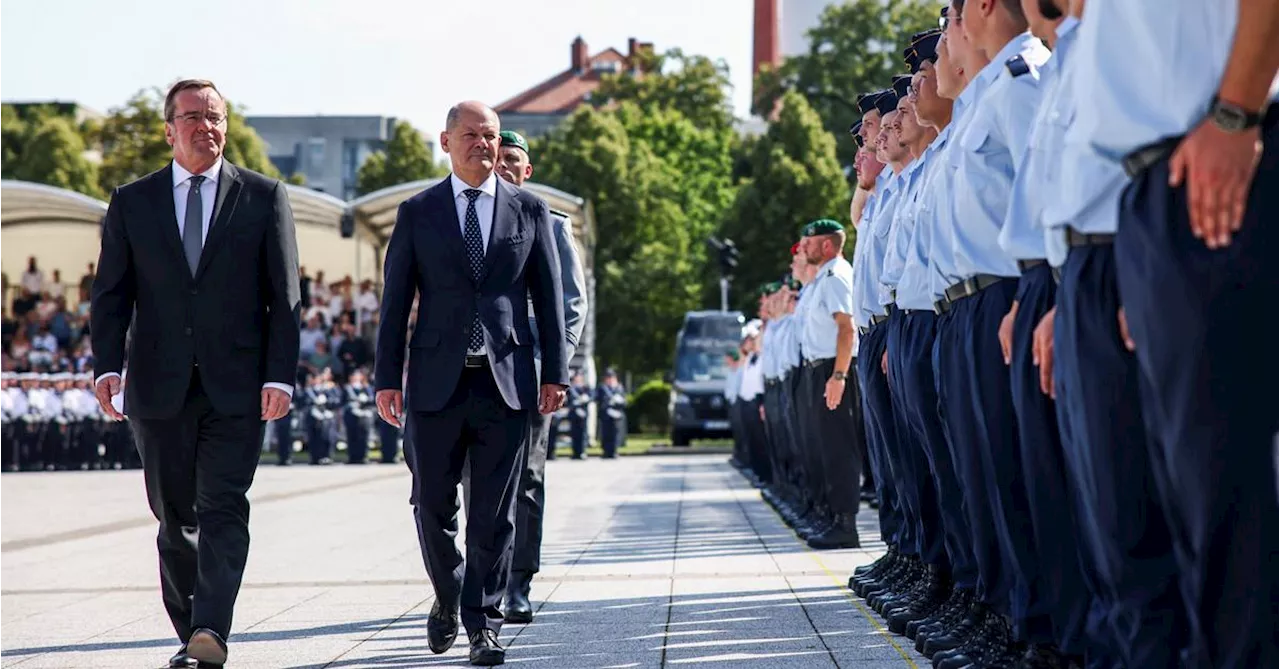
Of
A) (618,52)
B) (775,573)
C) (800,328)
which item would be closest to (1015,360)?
(775,573)

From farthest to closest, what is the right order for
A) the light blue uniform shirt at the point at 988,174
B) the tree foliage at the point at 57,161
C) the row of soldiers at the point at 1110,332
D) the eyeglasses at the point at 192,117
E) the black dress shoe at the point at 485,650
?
the tree foliage at the point at 57,161, the eyeglasses at the point at 192,117, the black dress shoe at the point at 485,650, the light blue uniform shirt at the point at 988,174, the row of soldiers at the point at 1110,332

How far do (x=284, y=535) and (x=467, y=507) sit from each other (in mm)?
7872

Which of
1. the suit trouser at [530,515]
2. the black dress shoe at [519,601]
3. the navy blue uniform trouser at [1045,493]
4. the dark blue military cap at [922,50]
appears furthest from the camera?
the suit trouser at [530,515]

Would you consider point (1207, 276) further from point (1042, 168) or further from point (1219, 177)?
point (1042, 168)

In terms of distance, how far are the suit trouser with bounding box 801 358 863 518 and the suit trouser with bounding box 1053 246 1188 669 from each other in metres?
7.97

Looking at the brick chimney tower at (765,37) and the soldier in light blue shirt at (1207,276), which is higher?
the brick chimney tower at (765,37)

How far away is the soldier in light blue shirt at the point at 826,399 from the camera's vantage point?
1255 centimetres

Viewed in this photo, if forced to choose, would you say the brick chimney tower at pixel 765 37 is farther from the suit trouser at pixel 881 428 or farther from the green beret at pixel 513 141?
the suit trouser at pixel 881 428

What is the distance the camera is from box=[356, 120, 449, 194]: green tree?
7931cm

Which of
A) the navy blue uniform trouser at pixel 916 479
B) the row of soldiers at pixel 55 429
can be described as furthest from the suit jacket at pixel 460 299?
the row of soldiers at pixel 55 429

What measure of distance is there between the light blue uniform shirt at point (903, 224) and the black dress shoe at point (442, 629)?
2308 millimetres

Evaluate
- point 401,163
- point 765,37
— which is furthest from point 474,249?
point 765,37

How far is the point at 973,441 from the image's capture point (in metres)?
6.34

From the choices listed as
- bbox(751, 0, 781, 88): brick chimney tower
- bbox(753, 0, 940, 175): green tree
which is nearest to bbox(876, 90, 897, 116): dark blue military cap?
bbox(753, 0, 940, 175): green tree
